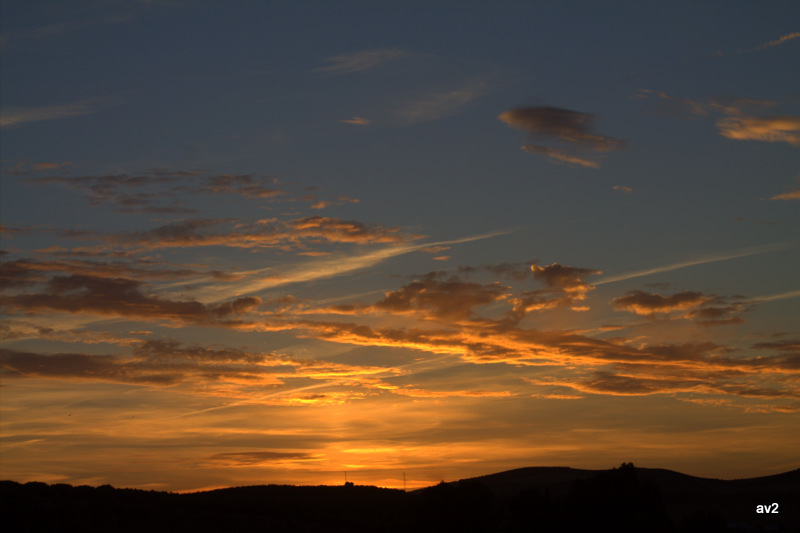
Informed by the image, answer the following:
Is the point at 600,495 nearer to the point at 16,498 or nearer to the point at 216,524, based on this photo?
the point at 216,524

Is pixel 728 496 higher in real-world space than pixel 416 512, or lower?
lower

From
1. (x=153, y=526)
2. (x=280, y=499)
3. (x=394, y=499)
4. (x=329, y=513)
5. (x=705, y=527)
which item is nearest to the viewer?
(x=705, y=527)

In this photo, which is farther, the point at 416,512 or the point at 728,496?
the point at 728,496

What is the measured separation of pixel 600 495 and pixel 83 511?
175 feet

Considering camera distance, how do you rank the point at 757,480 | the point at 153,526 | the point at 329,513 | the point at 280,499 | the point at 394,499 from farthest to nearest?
the point at 757,480 < the point at 394,499 < the point at 280,499 < the point at 329,513 < the point at 153,526

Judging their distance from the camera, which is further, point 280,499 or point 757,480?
point 757,480

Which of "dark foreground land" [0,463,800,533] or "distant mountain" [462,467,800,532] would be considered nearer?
"dark foreground land" [0,463,800,533]

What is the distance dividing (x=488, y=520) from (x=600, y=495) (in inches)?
654

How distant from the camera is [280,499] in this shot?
131 meters

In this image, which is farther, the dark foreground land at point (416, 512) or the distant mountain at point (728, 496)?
the distant mountain at point (728, 496)

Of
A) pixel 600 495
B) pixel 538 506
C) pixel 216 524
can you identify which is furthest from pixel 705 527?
pixel 216 524

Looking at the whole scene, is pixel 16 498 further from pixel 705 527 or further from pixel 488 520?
pixel 705 527

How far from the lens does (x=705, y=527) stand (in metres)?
74.0

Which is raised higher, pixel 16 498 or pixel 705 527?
pixel 16 498
